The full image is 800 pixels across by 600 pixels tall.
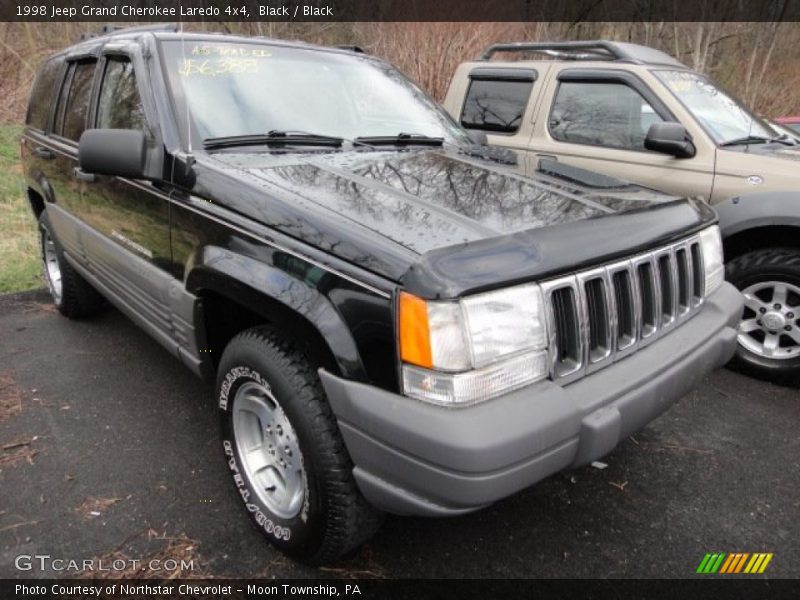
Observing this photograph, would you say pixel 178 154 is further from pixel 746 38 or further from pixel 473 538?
pixel 746 38

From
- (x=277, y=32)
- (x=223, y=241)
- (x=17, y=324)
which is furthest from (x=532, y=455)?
(x=277, y=32)

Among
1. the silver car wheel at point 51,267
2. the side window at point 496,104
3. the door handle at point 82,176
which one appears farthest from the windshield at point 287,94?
the silver car wheel at point 51,267

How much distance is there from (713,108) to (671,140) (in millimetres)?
784

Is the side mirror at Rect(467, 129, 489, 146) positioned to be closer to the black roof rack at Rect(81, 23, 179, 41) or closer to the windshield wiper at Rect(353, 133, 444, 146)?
the windshield wiper at Rect(353, 133, 444, 146)

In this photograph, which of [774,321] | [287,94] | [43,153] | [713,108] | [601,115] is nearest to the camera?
[287,94]

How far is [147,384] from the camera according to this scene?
3.67 m

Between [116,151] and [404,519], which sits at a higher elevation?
[116,151]

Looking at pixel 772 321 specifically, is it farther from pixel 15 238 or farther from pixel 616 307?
pixel 15 238

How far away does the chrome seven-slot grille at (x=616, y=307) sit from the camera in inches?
74.7

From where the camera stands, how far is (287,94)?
9.78 feet

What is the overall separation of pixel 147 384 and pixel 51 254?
1894 millimetres

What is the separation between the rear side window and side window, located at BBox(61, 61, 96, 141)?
41 cm

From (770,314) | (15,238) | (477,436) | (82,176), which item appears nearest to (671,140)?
(770,314)

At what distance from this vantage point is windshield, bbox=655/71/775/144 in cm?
422
